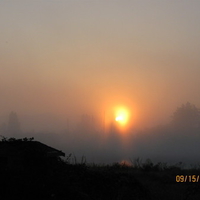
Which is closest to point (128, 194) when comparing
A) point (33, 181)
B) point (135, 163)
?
point (33, 181)

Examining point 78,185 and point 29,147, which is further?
point 29,147

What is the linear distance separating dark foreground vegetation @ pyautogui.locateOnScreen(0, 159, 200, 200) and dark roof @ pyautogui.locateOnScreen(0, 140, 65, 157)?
67cm

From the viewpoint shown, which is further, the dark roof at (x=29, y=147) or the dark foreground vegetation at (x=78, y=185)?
the dark roof at (x=29, y=147)

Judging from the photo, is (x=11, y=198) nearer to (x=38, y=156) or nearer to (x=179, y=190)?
(x=38, y=156)

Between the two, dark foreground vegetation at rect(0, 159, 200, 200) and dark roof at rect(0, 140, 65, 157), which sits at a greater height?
dark roof at rect(0, 140, 65, 157)

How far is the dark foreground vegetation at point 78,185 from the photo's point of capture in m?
10.9

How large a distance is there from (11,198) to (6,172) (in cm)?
172

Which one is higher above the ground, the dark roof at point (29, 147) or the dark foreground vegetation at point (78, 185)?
the dark roof at point (29, 147)

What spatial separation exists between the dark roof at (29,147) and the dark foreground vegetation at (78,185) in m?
0.67

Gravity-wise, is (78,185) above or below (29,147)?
below

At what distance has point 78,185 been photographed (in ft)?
43.6

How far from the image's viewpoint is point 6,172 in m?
11.8

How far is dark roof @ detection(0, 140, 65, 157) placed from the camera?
13898 millimetres

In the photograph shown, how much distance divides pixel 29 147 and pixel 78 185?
294 cm
